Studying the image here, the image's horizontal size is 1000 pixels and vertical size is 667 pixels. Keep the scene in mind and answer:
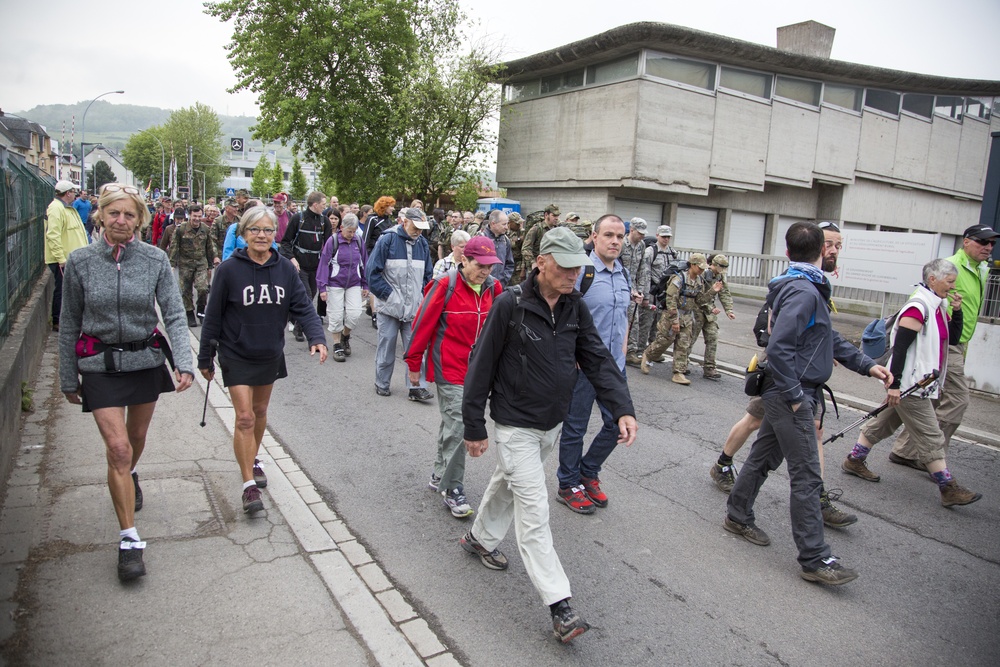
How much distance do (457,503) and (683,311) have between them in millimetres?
5548

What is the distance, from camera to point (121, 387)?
3660 mm

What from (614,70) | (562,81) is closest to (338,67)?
(562,81)

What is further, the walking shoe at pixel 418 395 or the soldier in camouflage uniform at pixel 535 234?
the soldier in camouflage uniform at pixel 535 234

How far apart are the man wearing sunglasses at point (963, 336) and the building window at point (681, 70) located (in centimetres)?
1784

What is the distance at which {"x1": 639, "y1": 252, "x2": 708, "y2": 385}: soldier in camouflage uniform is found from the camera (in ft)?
29.5

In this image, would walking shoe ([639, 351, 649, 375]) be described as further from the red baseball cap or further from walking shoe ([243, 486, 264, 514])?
walking shoe ([243, 486, 264, 514])

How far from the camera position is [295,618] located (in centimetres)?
334

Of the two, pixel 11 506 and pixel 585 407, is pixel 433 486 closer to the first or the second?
pixel 585 407

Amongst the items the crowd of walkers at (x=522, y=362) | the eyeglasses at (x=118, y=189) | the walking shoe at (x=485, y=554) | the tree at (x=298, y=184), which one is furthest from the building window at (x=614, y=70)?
the tree at (x=298, y=184)

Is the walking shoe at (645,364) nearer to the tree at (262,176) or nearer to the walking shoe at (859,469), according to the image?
the walking shoe at (859,469)

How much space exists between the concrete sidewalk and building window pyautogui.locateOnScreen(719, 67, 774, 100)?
2296 cm

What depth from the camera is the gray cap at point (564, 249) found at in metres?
3.34

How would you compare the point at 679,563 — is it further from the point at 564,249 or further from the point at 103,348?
the point at 103,348

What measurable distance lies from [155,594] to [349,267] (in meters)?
6.06
